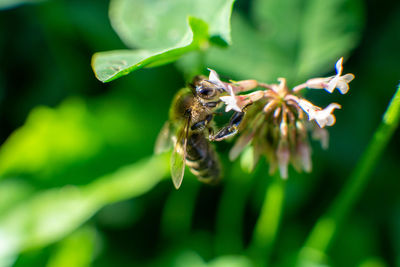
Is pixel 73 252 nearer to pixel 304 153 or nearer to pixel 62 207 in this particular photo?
pixel 62 207

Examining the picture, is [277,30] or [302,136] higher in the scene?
[277,30]

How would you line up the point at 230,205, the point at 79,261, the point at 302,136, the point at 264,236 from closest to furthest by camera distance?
the point at 302,136 → the point at 264,236 → the point at 79,261 → the point at 230,205

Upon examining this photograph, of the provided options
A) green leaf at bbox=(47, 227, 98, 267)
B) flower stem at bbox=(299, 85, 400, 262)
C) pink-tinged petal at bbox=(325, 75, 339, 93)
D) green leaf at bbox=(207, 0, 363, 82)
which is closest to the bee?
pink-tinged petal at bbox=(325, 75, 339, 93)

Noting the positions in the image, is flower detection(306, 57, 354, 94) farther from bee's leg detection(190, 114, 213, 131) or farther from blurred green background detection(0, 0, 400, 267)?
blurred green background detection(0, 0, 400, 267)

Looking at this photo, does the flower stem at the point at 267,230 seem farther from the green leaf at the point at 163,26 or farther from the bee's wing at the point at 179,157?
the green leaf at the point at 163,26

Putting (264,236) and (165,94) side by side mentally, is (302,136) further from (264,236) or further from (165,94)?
(165,94)

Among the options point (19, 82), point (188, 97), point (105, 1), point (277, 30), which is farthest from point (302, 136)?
point (19, 82)

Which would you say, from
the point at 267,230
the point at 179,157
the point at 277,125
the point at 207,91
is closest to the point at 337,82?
the point at 277,125

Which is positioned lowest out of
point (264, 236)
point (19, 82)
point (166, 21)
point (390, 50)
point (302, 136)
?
point (264, 236)
